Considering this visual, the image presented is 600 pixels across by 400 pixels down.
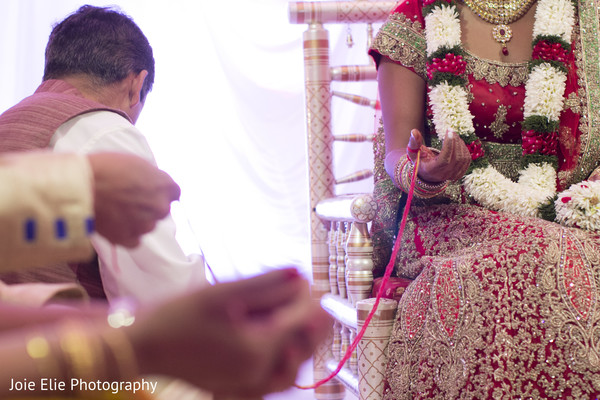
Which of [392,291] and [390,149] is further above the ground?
[390,149]

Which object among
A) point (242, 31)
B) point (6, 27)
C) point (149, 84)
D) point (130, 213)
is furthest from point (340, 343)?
point (6, 27)

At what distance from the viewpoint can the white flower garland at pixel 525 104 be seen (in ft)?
6.08

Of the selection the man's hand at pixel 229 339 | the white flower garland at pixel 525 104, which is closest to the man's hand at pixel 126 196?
the man's hand at pixel 229 339

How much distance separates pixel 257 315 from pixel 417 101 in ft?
5.20

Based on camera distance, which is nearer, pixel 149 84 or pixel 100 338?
pixel 100 338

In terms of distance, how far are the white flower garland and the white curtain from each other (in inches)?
109

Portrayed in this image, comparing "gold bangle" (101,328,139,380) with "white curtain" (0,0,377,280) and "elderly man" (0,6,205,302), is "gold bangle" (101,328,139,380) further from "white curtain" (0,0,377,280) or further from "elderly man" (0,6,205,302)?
"white curtain" (0,0,377,280)

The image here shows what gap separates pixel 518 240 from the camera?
155 centimetres

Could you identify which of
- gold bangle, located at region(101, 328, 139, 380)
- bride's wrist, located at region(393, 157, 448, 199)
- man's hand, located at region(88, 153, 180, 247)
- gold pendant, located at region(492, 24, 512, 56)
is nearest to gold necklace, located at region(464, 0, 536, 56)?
gold pendant, located at region(492, 24, 512, 56)

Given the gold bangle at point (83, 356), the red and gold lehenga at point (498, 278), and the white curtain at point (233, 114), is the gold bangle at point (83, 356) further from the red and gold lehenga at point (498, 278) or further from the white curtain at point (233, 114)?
the white curtain at point (233, 114)

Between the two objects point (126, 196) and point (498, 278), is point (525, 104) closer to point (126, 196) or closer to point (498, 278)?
point (498, 278)

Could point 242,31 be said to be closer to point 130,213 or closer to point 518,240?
point 518,240

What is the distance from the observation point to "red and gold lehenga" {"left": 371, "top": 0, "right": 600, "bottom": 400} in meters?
1.39

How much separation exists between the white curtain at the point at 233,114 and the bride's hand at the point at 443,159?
299 cm
